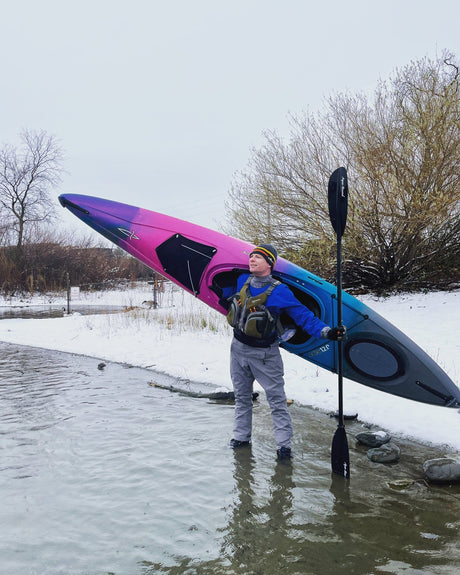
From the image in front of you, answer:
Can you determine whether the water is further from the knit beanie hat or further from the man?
the knit beanie hat

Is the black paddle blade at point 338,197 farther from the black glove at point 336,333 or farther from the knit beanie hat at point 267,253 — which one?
the black glove at point 336,333

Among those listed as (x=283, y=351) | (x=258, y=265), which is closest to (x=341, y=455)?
(x=258, y=265)

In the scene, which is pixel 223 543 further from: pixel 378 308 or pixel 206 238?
pixel 378 308

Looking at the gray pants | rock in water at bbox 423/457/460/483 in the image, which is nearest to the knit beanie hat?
the gray pants

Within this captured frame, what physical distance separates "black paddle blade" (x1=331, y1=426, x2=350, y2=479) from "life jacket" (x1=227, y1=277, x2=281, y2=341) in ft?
2.90

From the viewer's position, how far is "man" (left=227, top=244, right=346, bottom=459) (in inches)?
143

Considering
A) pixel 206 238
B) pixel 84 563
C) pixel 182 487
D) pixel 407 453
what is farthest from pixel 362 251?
pixel 84 563

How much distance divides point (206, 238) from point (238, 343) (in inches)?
65.3

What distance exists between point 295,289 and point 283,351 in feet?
9.10

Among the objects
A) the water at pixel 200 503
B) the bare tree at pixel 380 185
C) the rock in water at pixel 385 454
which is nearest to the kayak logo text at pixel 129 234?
the water at pixel 200 503

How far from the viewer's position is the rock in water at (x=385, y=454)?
3713 millimetres

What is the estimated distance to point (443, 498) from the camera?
123 inches

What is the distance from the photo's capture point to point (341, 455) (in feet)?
11.3

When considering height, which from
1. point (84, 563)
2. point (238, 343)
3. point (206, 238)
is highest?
point (206, 238)
